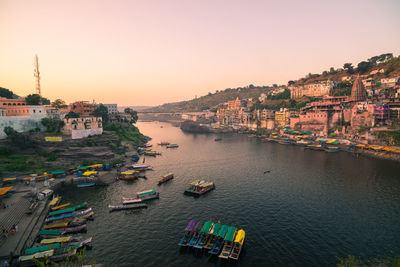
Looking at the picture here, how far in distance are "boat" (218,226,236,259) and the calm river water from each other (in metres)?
1.74

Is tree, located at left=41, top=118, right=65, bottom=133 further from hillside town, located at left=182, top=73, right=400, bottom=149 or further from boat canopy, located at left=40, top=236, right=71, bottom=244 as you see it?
hillside town, located at left=182, top=73, right=400, bottom=149

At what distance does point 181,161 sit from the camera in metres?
86.4

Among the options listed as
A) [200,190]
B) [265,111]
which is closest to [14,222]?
[200,190]

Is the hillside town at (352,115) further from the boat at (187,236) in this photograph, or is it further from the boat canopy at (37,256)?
the boat canopy at (37,256)

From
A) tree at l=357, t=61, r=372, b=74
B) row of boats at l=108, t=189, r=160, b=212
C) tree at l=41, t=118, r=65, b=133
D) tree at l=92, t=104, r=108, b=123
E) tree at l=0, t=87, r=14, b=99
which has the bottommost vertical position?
row of boats at l=108, t=189, r=160, b=212

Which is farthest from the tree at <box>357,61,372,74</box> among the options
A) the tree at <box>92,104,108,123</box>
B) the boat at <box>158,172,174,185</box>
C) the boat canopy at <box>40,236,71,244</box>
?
the boat canopy at <box>40,236,71,244</box>

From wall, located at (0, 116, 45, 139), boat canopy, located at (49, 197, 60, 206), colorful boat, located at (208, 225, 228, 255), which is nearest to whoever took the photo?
colorful boat, located at (208, 225, 228, 255)

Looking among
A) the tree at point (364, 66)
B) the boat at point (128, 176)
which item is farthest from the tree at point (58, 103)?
the tree at point (364, 66)

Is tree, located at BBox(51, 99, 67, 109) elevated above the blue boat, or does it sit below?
above

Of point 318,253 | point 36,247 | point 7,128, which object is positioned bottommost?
point 318,253

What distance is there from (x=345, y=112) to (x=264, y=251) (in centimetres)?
11555

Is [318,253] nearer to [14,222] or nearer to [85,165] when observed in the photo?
[14,222]

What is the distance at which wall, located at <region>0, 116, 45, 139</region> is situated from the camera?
68.1 metres

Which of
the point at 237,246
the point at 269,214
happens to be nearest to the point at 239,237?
the point at 237,246
